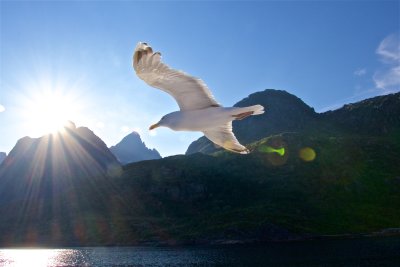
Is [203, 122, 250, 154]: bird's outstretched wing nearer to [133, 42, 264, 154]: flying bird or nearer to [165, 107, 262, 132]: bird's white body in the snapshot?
[133, 42, 264, 154]: flying bird

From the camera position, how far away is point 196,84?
11672 mm

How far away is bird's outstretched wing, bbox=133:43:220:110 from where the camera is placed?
10289 mm

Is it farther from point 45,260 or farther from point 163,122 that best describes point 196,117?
point 45,260

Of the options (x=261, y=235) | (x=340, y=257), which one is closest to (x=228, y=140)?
(x=340, y=257)

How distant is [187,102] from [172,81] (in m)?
1.14

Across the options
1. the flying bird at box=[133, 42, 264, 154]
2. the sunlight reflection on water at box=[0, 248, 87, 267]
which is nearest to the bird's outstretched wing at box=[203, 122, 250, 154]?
the flying bird at box=[133, 42, 264, 154]

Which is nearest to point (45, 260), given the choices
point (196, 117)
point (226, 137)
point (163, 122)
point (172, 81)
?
point (226, 137)

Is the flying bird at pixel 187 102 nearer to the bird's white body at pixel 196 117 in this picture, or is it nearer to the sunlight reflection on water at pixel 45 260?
the bird's white body at pixel 196 117

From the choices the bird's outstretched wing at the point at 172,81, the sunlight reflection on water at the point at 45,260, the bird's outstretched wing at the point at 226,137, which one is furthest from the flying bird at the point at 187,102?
the sunlight reflection on water at the point at 45,260

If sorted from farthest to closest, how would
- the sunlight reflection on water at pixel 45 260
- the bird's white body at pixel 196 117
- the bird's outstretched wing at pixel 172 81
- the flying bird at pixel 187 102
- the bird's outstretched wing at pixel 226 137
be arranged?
1. the sunlight reflection on water at pixel 45 260
2. the bird's outstretched wing at pixel 226 137
3. the bird's white body at pixel 196 117
4. the flying bird at pixel 187 102
5. the bird's outstretched wing at pixel 172 81

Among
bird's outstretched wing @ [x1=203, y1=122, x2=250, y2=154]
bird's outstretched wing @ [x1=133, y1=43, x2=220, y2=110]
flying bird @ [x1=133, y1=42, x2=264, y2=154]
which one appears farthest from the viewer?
bird's outstretched wing @ [x1=203, y1=122, x2=250, y2=154]

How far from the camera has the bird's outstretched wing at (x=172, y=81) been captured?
10.3 metres

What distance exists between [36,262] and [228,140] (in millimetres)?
120452

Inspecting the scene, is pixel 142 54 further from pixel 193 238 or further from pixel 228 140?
pixel 193 238
